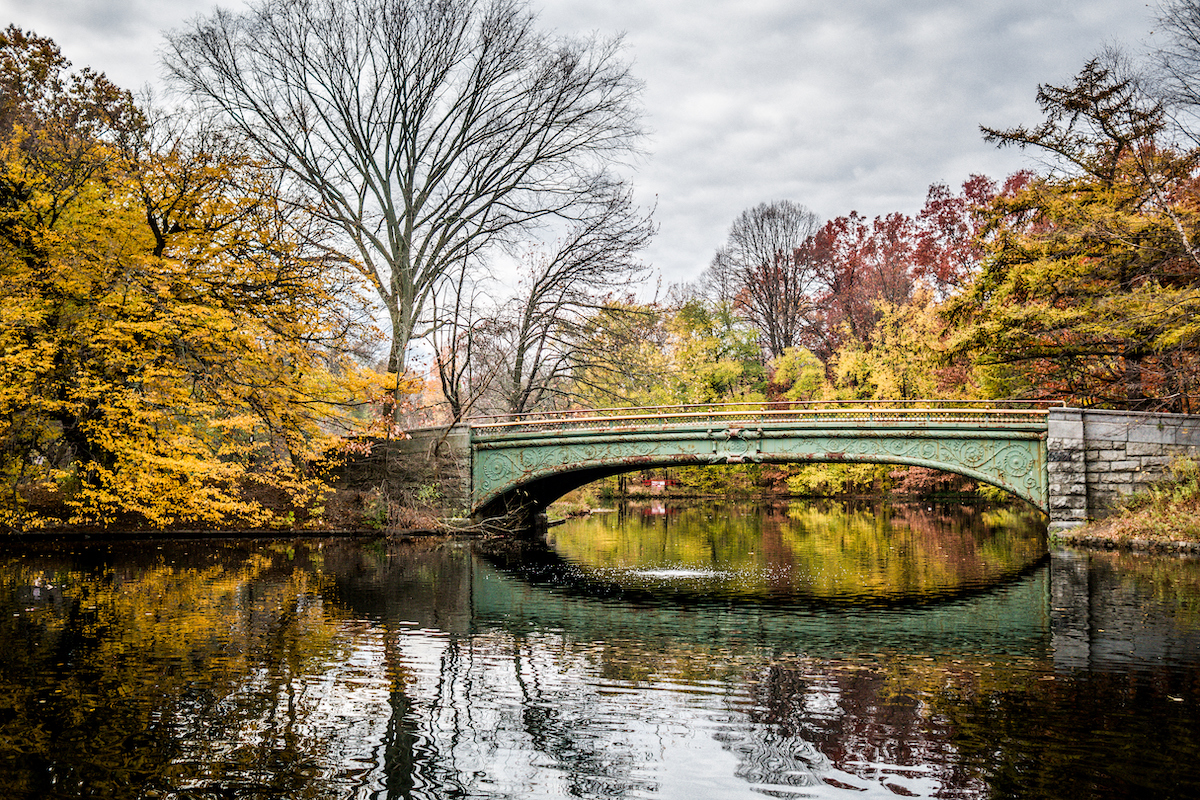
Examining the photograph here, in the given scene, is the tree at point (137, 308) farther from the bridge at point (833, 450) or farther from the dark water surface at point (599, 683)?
the bridge at point (833, 450)

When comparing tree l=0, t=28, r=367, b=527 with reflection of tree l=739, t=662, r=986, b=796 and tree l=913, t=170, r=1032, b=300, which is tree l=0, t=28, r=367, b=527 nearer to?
reflection of tree l=739, t=662, r=986, b=796

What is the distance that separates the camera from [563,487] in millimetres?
26078

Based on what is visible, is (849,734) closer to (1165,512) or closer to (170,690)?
(170,690)

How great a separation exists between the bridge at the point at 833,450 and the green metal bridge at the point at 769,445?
0.03 metres

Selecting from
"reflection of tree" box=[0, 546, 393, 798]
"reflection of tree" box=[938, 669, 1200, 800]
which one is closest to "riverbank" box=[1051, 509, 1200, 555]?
"reflection of tree" box=[938, 669, 1200, 800]

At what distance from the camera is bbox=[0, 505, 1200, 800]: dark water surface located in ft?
16.3

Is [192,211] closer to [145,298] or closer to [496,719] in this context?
[145,298]

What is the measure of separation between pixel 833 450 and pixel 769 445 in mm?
1525

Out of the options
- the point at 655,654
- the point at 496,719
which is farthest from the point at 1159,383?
the point at 496,719

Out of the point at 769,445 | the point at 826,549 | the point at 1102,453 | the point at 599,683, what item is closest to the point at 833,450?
the point at 769,445

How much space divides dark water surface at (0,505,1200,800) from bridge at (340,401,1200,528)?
3.82 meters

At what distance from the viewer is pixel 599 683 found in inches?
288

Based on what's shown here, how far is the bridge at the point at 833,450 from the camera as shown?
18.2 metres

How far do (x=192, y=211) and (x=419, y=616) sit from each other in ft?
38.7
